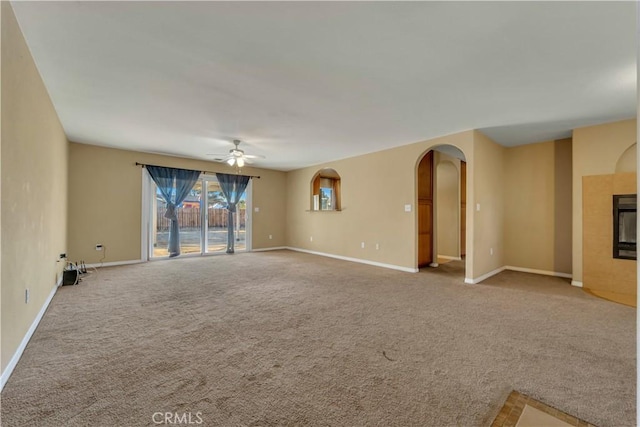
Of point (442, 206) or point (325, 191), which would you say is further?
point (325, 191)

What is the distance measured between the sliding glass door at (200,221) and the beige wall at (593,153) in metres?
7.16

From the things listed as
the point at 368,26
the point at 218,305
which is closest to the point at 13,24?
the point at 368,26

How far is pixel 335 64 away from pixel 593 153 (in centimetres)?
443

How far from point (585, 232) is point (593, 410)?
Result: 367cm

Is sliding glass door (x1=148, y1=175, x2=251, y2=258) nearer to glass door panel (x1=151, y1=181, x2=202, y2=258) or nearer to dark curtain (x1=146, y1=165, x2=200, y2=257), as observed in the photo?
glass door panel (x1=151, y1=181, x2=202, y2=258)

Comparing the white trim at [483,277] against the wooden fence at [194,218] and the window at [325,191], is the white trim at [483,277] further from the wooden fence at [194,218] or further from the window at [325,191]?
the wooden fence at [194,218]

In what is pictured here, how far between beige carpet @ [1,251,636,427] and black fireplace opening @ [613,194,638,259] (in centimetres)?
94

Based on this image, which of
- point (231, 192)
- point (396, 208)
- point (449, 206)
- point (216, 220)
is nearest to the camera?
point (396, 208)

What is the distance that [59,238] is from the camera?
403cm

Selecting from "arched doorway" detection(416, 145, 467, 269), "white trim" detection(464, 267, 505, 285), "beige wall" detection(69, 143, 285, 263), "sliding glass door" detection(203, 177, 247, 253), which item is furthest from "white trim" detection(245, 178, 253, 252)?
"white trim" detection(464, 267, 505, 285)

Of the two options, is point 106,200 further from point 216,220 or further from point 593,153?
point 593,153

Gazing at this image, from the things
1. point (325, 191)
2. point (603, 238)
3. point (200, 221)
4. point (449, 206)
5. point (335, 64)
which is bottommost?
point (603, 238)

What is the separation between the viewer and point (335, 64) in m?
2.39

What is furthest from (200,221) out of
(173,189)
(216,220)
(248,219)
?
(248,219)
